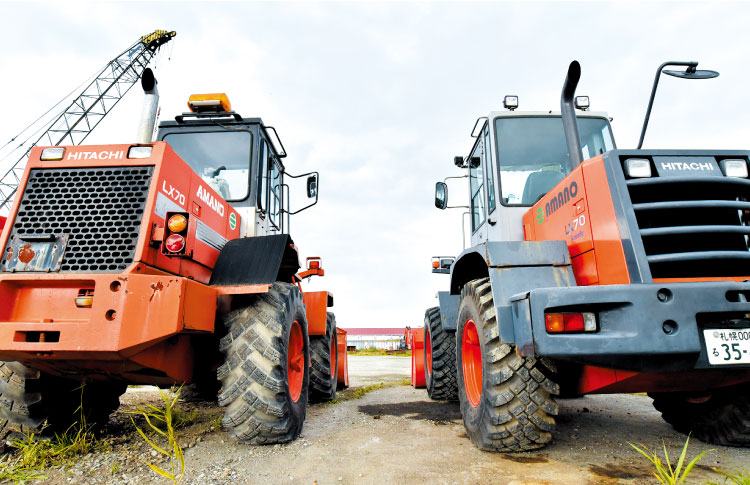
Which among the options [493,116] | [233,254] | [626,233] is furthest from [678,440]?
[233,254]

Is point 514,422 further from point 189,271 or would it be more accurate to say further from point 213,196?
point 213,196

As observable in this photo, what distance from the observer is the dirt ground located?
263cm

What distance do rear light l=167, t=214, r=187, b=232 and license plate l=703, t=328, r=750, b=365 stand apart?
3.21m

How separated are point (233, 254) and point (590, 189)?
110 inches

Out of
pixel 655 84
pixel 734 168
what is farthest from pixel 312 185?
pixel 734 168

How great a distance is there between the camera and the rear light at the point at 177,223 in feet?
10.0

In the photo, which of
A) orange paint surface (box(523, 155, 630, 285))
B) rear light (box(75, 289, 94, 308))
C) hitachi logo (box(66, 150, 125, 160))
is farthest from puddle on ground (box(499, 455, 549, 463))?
hitachi logo (box(66, 150, 125, 160))

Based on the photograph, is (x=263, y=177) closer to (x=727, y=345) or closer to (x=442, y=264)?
(x=442, y=264)

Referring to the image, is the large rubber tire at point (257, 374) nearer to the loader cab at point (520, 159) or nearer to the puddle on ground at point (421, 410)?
the puddle on ground at point (421, 410)

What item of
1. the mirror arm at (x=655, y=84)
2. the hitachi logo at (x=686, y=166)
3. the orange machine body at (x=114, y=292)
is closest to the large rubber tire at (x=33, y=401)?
the orange machine body at (x=114, y=292)

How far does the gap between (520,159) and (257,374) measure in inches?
129

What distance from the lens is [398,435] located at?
3748mm

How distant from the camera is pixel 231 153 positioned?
5.41m

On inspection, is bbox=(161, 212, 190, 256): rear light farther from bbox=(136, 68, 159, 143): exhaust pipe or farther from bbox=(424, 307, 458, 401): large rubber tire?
bbox=(424, 307, 458, 401): large rubber tire
